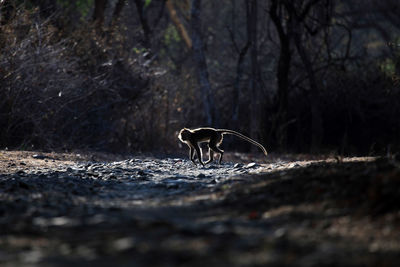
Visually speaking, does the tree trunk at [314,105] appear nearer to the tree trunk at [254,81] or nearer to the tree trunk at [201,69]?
the tree trunk at [254,81]

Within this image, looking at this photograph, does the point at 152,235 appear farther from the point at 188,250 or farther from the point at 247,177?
the point at 247,177

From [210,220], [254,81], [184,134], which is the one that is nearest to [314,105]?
[254,81]

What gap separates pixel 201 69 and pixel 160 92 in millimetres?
2966

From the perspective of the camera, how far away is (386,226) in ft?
20.4

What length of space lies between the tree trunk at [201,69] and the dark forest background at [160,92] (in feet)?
0.12

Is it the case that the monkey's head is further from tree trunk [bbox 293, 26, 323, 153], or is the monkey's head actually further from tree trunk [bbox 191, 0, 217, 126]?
tree trunk [bbox 191, 0, 217, 126]

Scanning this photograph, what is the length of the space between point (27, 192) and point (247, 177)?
3.37 meters

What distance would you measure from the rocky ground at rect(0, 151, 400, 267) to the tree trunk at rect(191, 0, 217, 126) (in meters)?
14.5

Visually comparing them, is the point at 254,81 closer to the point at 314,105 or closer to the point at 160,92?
the point at 314,105

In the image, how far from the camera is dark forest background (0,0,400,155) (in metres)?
19.0

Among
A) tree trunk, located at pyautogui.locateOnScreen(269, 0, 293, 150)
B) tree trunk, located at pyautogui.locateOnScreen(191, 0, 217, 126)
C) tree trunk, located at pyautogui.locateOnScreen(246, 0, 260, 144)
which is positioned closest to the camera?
tree trunk, located at pyautogui.locateOnScreen(269, 0, 293, 150)

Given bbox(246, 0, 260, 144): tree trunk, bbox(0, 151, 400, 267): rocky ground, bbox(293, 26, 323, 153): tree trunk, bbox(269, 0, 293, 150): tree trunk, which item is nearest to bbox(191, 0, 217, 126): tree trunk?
bbox(246, 0, 260, 144): tree trunk

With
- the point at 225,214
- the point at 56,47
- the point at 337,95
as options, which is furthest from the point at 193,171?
the point at 337,95

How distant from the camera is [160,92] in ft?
77.7
